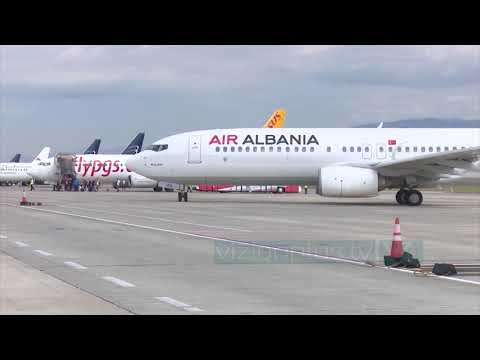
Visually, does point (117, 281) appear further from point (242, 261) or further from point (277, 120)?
point (277, 120)

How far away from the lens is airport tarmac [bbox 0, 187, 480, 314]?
10211mm

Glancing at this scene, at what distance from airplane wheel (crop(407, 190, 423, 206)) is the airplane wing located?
0.95 meters

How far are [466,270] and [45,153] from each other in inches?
4928

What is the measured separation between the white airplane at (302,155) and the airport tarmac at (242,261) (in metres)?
10.5

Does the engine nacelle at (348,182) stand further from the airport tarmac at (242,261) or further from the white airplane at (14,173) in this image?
the white airplane at (14,173)

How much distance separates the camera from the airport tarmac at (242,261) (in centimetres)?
1021

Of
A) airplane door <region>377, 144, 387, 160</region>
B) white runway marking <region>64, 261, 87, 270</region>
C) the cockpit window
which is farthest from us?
the cockpit window

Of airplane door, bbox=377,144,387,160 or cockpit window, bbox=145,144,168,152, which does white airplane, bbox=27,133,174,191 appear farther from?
airplane door, bbox=377,144,387,160

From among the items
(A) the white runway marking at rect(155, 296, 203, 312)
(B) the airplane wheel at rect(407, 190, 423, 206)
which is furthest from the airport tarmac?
(B) the airplane wheel at rect(407, 190, 423, 206)
